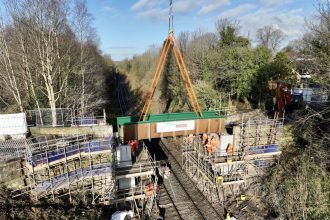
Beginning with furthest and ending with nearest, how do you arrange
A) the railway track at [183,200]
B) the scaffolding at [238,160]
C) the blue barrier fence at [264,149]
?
the blue barrier fence at [264,149] → the scaffolding at [238,160] → the railway track at [183,200]

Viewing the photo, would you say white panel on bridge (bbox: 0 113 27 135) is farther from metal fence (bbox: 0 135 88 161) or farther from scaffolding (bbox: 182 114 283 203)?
scaffolding (bbox: 182 114 283 203)

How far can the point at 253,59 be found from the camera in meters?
22.4

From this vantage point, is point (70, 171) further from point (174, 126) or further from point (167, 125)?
point (174, 126)

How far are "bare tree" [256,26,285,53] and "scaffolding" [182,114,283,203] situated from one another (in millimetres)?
43464

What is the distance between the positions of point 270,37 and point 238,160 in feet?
159

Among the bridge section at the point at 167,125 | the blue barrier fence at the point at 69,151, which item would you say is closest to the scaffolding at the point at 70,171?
the blue barrier fence at the point at 69,151

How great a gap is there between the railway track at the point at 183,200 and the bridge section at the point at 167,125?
13.0 ft

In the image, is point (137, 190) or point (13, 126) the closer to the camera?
point (13, 126)

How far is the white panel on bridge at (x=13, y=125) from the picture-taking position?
14.6m

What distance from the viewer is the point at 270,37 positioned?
182 feet

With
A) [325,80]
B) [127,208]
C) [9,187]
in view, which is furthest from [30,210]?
[325,80]

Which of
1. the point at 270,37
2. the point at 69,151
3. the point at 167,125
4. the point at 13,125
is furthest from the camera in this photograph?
the point at 270,37

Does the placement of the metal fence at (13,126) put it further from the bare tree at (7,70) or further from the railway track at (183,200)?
the railway track at (183,200)

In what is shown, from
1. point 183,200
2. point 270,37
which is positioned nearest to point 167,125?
point 183,200
